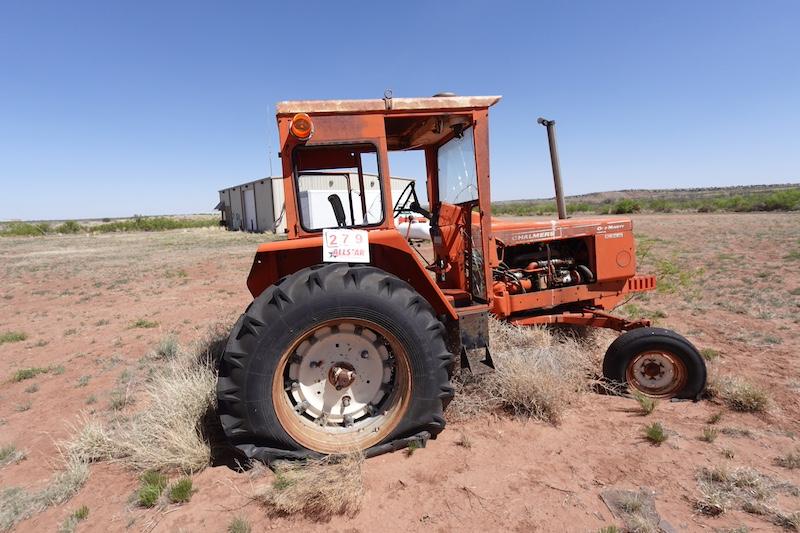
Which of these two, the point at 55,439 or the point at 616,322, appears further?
the point at 616,322

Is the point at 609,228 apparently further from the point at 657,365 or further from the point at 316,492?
the point at 316,492

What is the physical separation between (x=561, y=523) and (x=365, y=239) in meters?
1.97

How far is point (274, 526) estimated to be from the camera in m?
2.40

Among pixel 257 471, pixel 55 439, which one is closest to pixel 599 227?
pixel 257 471

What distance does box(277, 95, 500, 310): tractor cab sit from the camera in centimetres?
315

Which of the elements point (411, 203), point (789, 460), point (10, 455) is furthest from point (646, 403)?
point (10, 455)

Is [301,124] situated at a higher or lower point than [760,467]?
higher

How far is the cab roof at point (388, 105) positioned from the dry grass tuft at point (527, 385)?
1992 millimetres

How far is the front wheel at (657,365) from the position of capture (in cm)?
360

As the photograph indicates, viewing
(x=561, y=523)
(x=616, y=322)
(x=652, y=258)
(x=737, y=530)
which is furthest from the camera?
(x=652, y=258)

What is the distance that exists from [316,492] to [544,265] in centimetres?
292

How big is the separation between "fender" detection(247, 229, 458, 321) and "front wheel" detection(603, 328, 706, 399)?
4.94 ft

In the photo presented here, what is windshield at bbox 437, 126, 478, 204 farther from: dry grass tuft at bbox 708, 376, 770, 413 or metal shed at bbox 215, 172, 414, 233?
metal shed at bbox 215, 172, 414, 233

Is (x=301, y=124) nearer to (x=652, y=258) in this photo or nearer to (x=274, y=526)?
(x=274, y=526)
